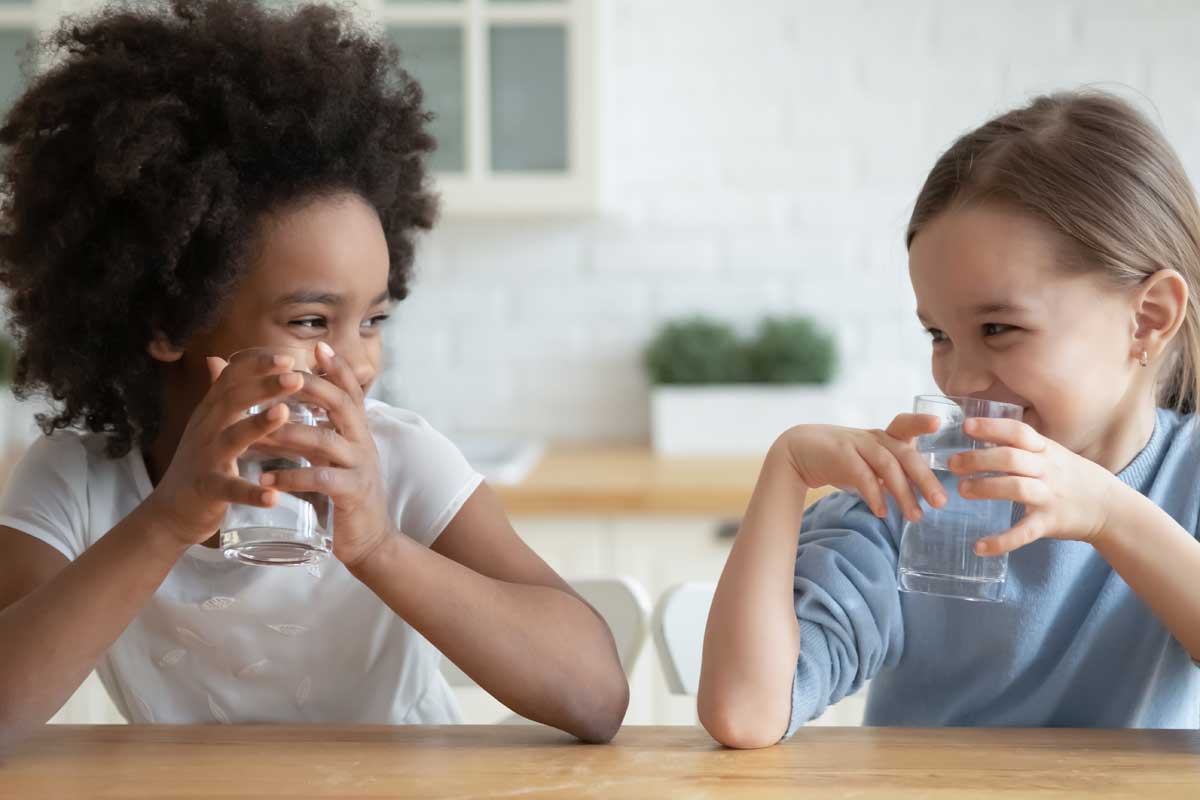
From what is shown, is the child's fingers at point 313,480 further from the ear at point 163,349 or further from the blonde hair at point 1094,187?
the blonde hair at point 1094,187

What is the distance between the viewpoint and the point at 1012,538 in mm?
1002

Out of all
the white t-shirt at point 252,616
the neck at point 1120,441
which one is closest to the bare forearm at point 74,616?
the white t-shirt at point 252,616

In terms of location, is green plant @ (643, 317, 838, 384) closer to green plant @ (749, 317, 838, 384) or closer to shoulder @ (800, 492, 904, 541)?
green plant @ (749, 317, 838, 384)

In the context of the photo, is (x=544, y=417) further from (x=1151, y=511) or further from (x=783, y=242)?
(x=1151, y=511)

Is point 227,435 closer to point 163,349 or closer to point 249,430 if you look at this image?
point 249,430

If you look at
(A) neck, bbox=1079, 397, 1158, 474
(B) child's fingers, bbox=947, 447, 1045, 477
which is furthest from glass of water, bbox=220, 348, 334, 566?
(A) neck, bbox=1079, 397, 1158, 474

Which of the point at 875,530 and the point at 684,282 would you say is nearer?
the point at 875,530

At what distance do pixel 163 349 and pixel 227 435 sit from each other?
A: 38 centimetres

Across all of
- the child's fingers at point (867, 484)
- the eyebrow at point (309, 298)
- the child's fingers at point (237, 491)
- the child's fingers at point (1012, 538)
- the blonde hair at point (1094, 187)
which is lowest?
the child's fingers at point (1012, 538)

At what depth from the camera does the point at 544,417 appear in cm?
326

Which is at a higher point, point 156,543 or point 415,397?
point 156,543

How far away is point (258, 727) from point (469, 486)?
1.05 feet

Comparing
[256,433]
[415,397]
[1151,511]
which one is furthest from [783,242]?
[256,433]

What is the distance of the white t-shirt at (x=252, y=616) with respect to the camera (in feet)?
4.23
